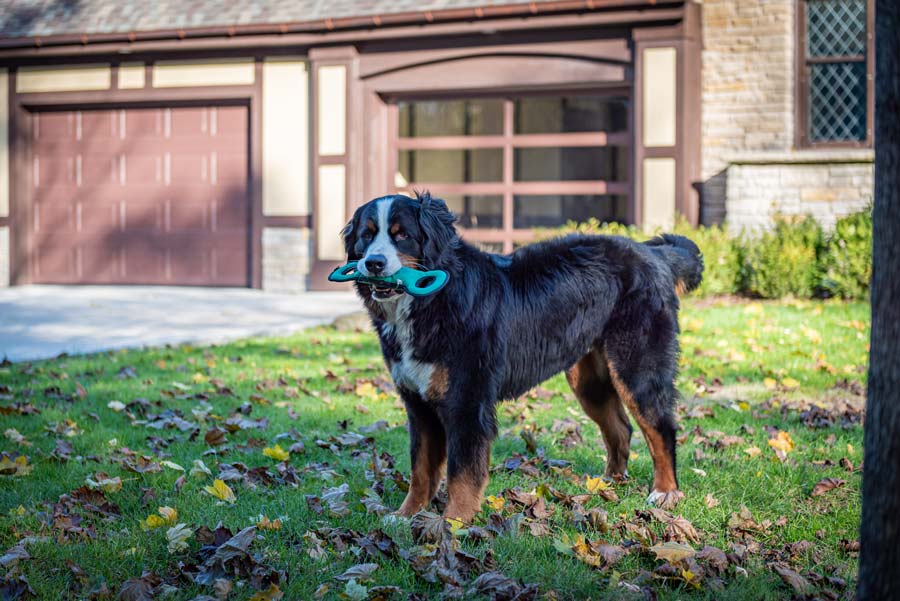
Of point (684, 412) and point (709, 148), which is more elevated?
point (709, 148)

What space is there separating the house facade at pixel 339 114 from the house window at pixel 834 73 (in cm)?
3

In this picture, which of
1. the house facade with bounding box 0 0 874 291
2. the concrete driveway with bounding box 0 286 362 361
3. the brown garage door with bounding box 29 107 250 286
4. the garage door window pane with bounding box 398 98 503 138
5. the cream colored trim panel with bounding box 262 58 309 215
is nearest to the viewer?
the concrete driveway with bounding box 0 286 362 361

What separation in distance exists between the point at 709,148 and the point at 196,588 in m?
11.1

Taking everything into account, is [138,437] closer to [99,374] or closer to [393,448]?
[393,448]

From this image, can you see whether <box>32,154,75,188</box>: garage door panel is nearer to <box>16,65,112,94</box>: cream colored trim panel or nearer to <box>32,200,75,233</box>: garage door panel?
<box>32,200,75,233</box>: garage door panel

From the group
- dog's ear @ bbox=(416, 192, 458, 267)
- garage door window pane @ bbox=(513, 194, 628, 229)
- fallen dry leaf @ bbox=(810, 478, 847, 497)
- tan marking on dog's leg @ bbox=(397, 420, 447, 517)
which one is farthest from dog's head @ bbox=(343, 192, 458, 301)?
garage door window pane @ bbox=(513, 194, 628, 229)

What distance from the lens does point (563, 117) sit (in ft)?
58.1

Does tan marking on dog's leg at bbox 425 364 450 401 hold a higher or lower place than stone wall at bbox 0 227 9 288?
lower

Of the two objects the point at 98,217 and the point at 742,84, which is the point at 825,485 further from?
the point at 98,217

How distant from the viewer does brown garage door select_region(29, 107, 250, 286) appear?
567 inches

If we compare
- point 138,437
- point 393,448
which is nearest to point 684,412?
point 393,448

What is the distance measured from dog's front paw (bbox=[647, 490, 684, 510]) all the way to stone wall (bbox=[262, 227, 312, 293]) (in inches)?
422

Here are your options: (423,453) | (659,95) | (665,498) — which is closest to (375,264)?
(423,453)

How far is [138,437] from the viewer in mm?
4906
